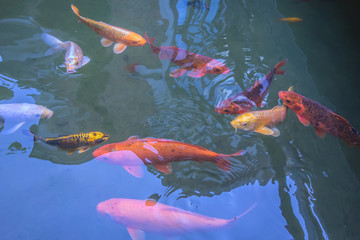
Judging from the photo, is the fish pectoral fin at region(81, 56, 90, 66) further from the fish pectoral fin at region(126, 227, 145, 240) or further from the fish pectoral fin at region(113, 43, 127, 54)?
the fish pectoral fin at region(126, 227, 145, 240)

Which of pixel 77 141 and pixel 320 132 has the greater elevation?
pixel 320 132

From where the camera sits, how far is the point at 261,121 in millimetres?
2713

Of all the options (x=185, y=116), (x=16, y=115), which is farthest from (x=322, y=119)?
(x=16, y=115)

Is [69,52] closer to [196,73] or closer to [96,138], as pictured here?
[96,138]

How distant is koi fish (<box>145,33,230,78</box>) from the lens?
3.09 meters

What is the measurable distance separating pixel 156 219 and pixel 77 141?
109cm

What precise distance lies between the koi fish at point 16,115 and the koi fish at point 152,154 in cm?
92

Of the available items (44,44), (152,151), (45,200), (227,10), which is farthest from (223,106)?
(44,44)

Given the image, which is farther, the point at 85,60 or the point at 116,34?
the point at 85,60

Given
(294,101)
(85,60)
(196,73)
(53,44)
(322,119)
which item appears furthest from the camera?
(53,44)

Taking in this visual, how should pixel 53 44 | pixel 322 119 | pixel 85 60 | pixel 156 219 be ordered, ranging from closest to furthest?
pixel 156 219 → pixel 322 119 → pixel 85 60 → pixel 53 44

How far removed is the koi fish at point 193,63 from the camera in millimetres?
3094

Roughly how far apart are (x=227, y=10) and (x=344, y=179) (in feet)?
10.3

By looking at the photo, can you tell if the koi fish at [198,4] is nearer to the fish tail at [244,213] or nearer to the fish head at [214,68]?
the fish head at [214,68]
